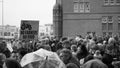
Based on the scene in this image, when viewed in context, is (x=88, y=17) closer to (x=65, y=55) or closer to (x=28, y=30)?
(x=28, y=30)

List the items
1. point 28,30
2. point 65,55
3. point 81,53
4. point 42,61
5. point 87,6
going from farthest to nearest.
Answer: point 87,6, point 28,30, point 81,53, point 65,55, point 42,61

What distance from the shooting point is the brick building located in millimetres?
48031

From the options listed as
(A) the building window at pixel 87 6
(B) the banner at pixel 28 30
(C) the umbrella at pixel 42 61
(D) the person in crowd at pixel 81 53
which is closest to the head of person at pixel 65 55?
(C) the umbrella at pixel 42 61

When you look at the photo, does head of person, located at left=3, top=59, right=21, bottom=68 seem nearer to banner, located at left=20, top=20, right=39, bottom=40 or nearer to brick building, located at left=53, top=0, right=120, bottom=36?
banner, located at left=20, top=20, right=39, bottom=40

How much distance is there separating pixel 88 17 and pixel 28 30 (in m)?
31.3

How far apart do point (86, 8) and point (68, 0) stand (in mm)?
3004

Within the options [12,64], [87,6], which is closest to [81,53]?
[12,64]

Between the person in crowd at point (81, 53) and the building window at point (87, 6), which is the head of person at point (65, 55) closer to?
the person in crowd at point (81, 53)

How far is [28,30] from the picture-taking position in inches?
705

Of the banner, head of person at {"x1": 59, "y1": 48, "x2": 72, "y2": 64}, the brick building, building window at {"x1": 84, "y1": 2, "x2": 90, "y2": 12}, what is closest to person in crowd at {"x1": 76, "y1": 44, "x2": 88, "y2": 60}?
head of person at {"x1": 59, "y1": 48, "x2": 72, "y2": 64}

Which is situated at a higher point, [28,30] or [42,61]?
[42,61]

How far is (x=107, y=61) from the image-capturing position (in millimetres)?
9875

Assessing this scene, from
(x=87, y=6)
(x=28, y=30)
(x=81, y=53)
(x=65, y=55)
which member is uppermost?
(x=87, y=6)

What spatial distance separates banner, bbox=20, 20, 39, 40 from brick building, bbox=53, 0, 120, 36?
96.8ft
